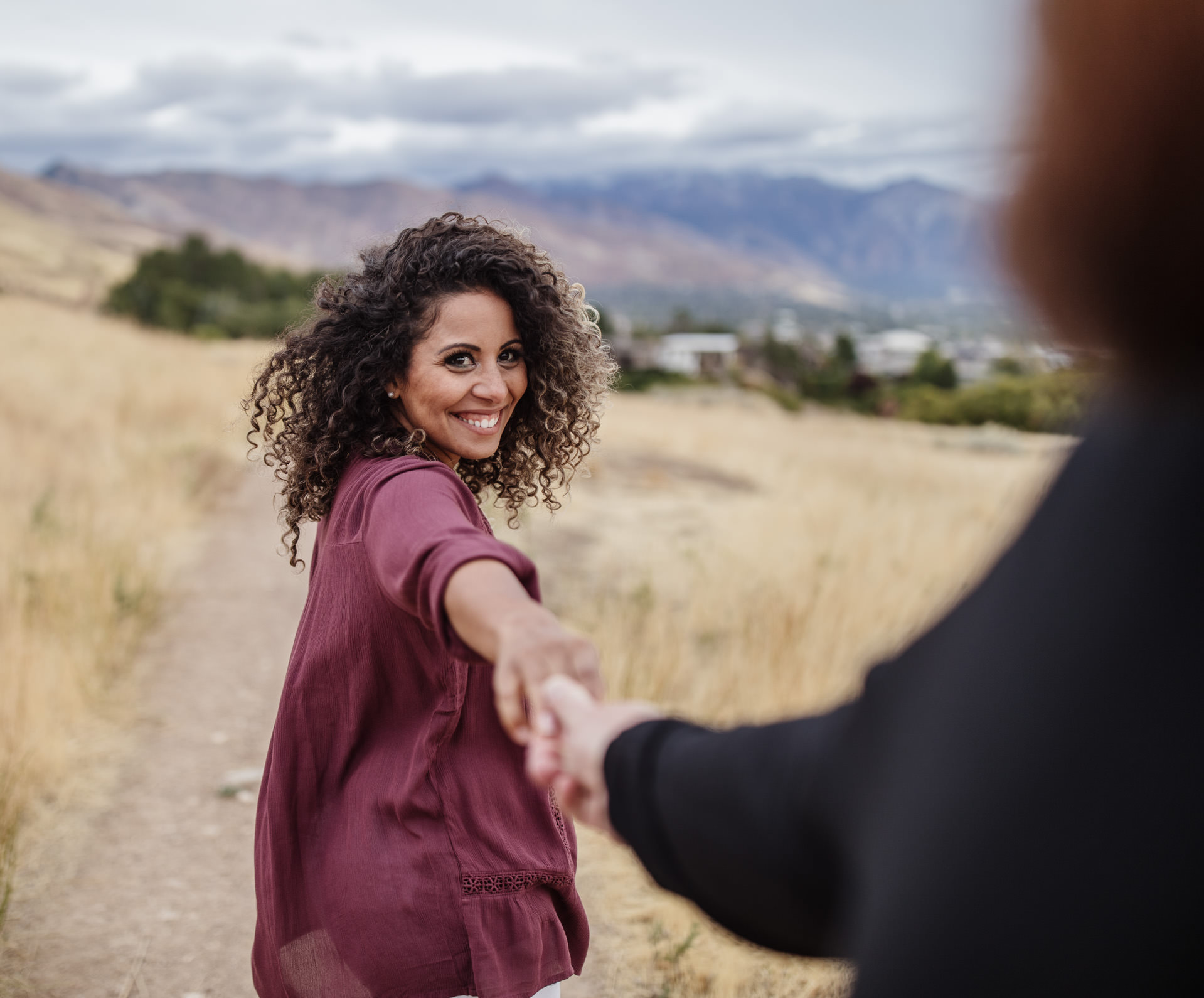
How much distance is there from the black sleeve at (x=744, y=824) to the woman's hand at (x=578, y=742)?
7 centimetres

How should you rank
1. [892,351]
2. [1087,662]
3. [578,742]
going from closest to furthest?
[1087,662], [578,742], [892,351]

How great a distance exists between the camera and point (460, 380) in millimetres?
1973

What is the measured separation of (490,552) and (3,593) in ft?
17.4

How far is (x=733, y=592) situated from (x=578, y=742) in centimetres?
536

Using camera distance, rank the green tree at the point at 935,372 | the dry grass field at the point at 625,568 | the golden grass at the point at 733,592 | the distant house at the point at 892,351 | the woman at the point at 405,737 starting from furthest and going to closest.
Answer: the distant house at the point at 892,351 < the green tree at the point at 935,372 < the dry grass field at the point at 625,568 < the golden grass at the point at 733,592 < the woman at the point at 405,737

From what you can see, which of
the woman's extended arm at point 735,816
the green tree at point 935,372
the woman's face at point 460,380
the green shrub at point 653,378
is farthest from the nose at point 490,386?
the green tree at point 935,372

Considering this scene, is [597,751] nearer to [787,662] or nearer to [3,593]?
[787,662]

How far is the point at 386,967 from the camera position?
1.68 meters

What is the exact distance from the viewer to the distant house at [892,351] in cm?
8394

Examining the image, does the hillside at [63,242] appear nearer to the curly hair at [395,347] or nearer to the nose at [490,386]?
the curly hair at [395,347]

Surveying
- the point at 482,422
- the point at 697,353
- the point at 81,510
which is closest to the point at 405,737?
the point at 482,422

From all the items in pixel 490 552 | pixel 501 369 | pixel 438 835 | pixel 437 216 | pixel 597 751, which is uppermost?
pixel 437 216

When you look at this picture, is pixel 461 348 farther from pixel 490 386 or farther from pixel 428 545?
pixel 428 545

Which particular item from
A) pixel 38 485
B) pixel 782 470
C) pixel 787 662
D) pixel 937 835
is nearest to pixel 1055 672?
pixel 937 835
